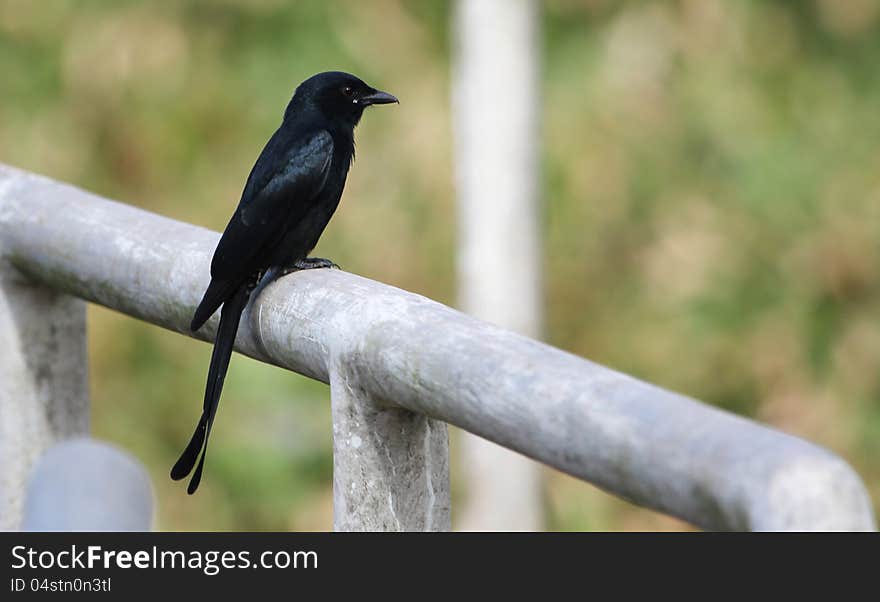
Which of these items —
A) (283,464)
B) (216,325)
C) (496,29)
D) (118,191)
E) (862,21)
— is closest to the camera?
(216,325)

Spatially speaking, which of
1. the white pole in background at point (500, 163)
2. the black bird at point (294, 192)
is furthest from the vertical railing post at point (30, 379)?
the white pole in background at point (500, 163)

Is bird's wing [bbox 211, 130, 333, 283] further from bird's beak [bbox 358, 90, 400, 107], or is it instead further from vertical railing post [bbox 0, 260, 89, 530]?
vertical railing post [bbox 0, 260, 89, 530]

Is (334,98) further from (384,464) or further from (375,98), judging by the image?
(384,464)

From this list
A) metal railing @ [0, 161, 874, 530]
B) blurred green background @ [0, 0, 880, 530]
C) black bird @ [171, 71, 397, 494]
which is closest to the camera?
metal railing @ [0, 161, 874, 530]

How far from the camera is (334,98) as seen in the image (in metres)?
3.31

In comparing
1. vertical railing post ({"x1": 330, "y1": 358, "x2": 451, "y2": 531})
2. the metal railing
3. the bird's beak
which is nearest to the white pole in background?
the bird's beak

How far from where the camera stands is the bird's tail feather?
7.03 feet

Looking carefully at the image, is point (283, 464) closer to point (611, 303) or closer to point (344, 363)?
point (611, 303)

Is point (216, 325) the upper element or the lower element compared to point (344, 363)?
upper

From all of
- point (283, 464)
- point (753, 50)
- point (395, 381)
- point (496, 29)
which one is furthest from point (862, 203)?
point (395, 381)

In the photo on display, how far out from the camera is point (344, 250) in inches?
269

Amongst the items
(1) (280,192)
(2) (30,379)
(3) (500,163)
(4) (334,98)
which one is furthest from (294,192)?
(3) (500,163)

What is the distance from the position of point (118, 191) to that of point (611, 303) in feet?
8.16

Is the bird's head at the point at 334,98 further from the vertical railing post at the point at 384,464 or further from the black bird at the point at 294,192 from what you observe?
the vertical railing post at the point at 384,464
